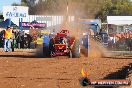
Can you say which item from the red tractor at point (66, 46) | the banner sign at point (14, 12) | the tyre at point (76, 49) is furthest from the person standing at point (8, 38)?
the banner sign at point (14, 12)

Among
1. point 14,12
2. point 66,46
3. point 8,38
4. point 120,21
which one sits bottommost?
point 8,38

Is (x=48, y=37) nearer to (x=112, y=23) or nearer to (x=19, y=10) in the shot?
(x=112, y=23)

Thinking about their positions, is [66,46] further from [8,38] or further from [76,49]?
[8,38]

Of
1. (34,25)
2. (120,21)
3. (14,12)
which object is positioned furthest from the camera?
(14,12)

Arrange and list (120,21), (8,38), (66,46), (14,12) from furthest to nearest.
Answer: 1. (14,12)
2. (120,21)
3. (8,38)
4. (66,46)

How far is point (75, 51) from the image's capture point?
2180cm

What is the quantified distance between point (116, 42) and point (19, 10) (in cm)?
1759

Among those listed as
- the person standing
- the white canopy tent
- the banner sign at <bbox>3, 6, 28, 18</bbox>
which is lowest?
the person standing

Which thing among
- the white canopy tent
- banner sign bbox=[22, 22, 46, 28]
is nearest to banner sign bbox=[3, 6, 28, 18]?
banner sign bbox=[22, 22, 46, 28]

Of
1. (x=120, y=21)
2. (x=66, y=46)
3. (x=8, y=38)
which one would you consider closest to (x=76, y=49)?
(x=66, y=46)

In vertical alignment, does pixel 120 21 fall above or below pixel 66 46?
above

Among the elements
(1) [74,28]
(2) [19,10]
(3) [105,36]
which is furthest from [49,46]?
(2) [19,10]

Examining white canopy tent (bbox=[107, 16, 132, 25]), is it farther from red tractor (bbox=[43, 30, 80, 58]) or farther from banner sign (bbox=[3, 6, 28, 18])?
red tractor (bbox=[43, 30, 80, 58])

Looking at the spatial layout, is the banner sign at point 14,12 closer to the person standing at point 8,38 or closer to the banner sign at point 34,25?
the banner sign at point 34,25
